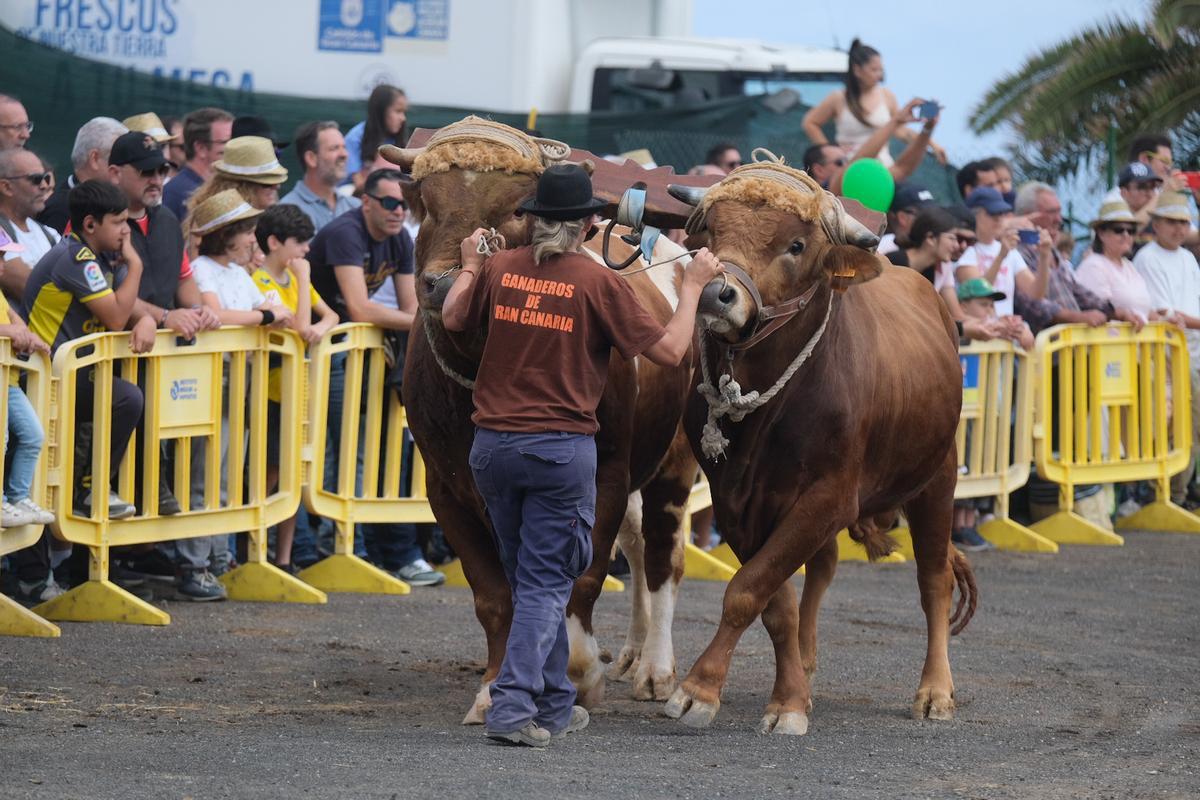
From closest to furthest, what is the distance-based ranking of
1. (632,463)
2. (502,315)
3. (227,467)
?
(502,315), (632,463), (227,467)

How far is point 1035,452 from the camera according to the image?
1382cm

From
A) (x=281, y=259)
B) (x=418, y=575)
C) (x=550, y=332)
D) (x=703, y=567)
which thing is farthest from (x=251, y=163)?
(x=550, y=332)

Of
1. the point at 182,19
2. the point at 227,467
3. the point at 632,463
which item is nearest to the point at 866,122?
the point at 182,19

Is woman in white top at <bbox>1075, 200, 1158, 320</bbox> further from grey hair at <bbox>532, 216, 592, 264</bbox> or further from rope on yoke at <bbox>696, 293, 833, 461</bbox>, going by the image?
grey hair at <bbox>532, 216, 592, 264</bbox>

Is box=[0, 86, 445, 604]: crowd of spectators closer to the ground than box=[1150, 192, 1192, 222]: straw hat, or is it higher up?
closer to the ground

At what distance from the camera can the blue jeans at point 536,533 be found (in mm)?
6785

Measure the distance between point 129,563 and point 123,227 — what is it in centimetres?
198

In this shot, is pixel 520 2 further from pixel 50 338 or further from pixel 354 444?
pixel 50 338

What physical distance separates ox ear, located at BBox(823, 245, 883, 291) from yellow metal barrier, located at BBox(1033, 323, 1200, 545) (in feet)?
21.0

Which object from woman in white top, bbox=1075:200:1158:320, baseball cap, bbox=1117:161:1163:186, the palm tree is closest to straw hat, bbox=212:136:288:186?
woman in white top, bbox=1075:200:1158:320

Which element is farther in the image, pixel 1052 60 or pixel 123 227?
pixel 1052 60

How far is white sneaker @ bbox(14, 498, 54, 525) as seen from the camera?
881cm

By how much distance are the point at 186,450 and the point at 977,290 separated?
566 centimetres

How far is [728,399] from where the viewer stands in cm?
737
